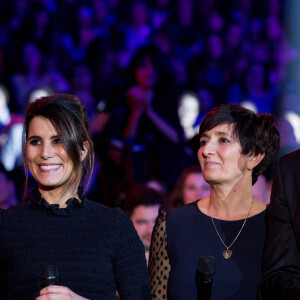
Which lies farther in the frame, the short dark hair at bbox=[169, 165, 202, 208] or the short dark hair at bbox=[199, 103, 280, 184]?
the short dark hair at bbox=[169, 165, 202, 208]

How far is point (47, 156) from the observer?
2352mm

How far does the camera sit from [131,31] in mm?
7543

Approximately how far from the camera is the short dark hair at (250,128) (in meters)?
2.85

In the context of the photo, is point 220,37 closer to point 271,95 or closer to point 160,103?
point 271,95

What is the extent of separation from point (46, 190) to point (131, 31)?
5350mm

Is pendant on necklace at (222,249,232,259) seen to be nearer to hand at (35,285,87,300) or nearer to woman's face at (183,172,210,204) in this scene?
hand at (35,285,87,300)

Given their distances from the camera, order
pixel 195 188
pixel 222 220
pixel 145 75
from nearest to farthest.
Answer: pixel 222 220 → pixel 195 188 → pixel 145 75

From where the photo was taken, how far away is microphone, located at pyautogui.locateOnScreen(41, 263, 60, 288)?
1.96m

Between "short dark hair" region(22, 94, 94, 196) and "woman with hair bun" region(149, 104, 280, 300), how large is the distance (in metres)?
0.56

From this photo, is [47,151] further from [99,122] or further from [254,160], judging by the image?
[99,122]

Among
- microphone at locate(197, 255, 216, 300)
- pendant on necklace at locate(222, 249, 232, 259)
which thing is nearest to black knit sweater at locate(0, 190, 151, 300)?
microphone at locate(197, 255, 216, 300)

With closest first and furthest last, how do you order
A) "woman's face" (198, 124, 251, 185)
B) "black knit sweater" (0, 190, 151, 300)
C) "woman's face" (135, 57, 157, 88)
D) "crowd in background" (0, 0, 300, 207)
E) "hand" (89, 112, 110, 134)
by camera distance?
"black knit sweater" (0, 190, 151, 300) → "woman's face" (198, 124, 251, 185) → "crowd in background" (0, 0, 300, 207) → "hand" (89, 112, 110, 134) → "woman's face" (135, 57, 157, 88)

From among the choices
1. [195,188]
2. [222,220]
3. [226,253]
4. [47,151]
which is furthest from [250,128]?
[195,188]

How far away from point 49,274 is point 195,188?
2.63 metres
